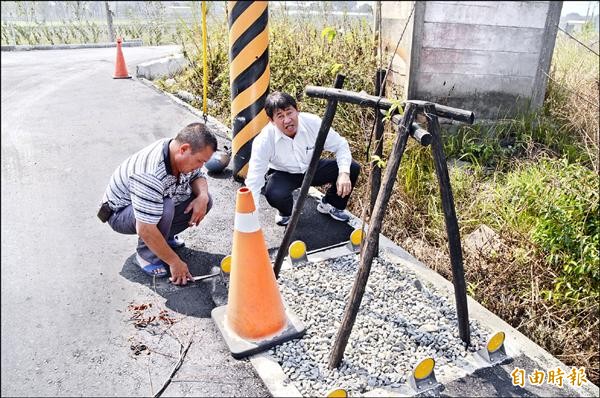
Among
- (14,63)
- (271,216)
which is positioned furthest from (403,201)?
(14,63)

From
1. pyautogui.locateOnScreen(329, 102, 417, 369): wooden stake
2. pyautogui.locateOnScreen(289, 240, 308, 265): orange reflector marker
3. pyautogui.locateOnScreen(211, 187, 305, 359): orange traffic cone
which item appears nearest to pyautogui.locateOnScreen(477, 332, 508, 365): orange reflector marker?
pyautogui.locateOnScreen(329, 102, 417, 369): wooden stake

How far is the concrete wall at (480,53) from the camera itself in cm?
493

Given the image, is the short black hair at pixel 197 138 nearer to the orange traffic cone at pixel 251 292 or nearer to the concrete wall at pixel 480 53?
the orange traffic cone at pixel 251 292

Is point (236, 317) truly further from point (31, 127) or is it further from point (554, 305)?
point (31, 127)

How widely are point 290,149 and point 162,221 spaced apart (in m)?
1.19

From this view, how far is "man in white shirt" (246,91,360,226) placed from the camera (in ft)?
11.2

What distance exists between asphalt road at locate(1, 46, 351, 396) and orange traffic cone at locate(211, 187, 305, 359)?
0.14 m

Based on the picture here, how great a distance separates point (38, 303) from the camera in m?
2.75

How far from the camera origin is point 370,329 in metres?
2.66

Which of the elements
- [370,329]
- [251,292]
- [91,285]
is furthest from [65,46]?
[370,329]

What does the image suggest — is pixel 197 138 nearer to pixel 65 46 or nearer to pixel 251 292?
pixel 251 292

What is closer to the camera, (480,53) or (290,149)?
(290,149)

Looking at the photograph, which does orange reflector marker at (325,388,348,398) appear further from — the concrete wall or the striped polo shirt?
the concrete wall

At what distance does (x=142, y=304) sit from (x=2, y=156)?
1476 mm
